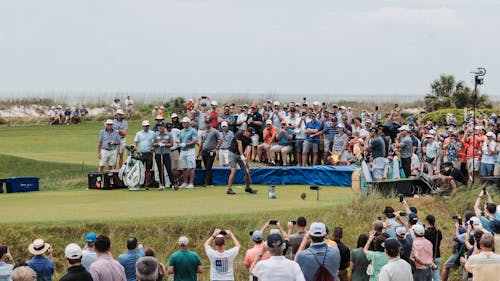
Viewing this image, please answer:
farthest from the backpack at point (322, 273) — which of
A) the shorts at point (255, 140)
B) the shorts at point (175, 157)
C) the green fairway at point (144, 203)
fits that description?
the shorts at point (255, 140)

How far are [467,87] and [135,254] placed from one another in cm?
4962

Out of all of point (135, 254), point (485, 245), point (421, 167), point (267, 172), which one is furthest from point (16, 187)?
point (485, 245)

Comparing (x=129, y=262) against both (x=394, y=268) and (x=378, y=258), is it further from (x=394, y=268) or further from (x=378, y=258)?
(x=394, y=268)

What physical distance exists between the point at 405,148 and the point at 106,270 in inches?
584

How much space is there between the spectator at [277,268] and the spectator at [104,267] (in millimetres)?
1829

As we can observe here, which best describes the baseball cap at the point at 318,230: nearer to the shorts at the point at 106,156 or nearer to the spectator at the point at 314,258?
the spectator at the point at 314,258

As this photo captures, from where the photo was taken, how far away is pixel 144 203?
21.7 m

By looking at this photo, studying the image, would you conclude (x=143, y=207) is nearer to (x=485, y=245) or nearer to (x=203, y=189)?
(x=203, y=189)

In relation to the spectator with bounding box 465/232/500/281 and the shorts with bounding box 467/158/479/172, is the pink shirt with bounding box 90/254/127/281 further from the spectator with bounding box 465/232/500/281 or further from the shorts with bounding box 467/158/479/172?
the shorts with bounding box 467/158/479/172

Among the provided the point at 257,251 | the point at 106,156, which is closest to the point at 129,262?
the point at 257,251

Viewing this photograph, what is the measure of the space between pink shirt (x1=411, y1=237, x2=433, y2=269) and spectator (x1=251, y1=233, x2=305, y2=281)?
5.14 m

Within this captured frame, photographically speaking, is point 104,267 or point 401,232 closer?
point 104,267

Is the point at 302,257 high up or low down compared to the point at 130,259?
up

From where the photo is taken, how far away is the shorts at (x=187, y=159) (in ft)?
80.4
